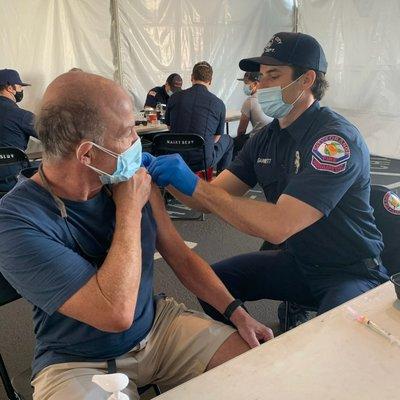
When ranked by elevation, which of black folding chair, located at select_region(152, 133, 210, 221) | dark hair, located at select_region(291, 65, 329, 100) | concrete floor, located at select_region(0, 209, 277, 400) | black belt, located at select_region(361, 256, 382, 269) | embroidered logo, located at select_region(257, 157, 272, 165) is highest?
dark hair, located at select_region(291, 65, 329, 100)

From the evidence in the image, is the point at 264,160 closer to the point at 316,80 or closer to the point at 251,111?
the point at 316,80

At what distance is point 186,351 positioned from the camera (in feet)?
4.03

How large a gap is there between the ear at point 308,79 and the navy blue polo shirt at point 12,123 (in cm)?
253

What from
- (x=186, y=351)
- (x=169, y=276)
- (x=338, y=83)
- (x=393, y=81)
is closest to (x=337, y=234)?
(x=186, y=351)

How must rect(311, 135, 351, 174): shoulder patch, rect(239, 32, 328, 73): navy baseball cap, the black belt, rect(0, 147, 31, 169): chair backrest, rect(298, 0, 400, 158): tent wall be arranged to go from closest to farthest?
rect(311, 135, 351, 174): shoulder patch < the black belt < rect(239, 32, 328, 73): navy baseball cap < rect(0, 147, 31, 169): chair backrest < rect(298, 0, 400, 158): tent wall

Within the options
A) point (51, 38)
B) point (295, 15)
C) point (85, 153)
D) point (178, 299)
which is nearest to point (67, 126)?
point (85, 153)

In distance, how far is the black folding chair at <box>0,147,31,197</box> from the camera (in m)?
3.08

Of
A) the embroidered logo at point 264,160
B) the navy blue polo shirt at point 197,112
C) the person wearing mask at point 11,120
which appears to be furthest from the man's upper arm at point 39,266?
the navy blue polo shirt at point 197,112

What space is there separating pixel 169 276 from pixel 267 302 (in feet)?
2.24

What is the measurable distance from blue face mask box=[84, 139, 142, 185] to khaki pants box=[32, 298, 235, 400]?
17.3 inches

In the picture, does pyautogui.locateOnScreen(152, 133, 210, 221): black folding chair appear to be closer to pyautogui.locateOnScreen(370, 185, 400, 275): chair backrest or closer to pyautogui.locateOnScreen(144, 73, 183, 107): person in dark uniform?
pyautogui.locateOnScreen(144, 73, 183, 107): person in dark uniform

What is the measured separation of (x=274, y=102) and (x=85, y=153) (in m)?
0.95

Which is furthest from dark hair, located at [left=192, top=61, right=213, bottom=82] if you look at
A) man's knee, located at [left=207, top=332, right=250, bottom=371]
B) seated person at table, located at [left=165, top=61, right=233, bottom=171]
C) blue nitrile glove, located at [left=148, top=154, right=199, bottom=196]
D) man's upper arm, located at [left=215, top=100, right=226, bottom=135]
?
man's knee, located at [left=207, top=332, right=250, bottom=371]

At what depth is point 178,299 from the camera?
250 centimetres
